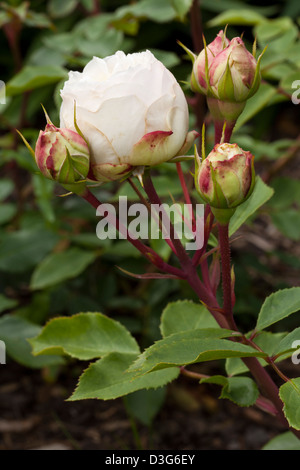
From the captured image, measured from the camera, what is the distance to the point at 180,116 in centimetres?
49

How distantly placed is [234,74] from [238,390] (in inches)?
12.9

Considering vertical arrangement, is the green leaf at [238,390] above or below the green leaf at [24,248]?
above

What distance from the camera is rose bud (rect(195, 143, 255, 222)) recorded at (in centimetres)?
46

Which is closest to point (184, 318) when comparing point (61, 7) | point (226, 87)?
point (226, 87)

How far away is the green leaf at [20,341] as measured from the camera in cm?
92

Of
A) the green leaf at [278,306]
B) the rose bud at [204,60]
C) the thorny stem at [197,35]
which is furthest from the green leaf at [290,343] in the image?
the thorny stem at [197,35]

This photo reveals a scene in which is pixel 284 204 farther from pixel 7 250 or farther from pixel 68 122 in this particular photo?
pixel 68 122

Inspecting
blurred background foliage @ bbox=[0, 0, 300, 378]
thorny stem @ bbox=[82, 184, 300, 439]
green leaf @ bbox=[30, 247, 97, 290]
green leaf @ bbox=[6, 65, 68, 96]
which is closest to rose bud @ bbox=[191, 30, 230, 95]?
thorny stem @ bbox=[82, 184, 300, 439]

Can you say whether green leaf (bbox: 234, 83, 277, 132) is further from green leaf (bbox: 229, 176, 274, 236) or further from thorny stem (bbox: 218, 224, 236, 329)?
thorny stem (bbox: 218, 224, 236, 329)

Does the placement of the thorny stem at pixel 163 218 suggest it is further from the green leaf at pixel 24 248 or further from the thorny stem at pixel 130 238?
the green leaf at pixel 24 248

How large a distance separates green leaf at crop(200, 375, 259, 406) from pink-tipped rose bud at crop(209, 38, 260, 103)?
0.29 meters

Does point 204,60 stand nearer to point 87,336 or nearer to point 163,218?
point 163,218

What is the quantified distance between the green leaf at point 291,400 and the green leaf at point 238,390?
0.25ft
